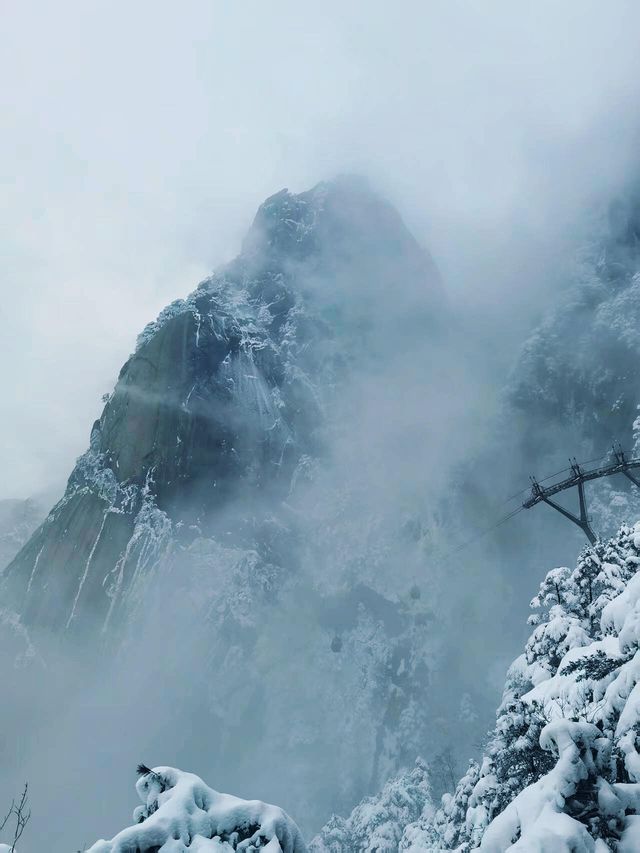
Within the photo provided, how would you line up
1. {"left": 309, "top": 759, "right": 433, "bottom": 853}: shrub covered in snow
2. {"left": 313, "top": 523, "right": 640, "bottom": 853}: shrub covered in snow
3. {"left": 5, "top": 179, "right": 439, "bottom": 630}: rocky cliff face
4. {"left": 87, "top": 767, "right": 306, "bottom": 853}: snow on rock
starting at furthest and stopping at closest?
{"left": 5, "top": 179, "right": 439, "bottom": 630}: rocky cliff face → {"left": 309, "top": 759, "right": 433, "bottom": 853}: shrub covered in snow → {"left": 87, "top": 767, "right": 306, "bottom": 853}: snow on rock → {"left": 313, "top": 523, "right": 640, "bottom": 853}: shrub covered in snow

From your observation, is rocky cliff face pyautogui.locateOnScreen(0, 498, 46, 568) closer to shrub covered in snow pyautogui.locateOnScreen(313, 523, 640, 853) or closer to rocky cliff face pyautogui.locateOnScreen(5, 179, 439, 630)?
rocky cliff face pyautogui.locateOnScreen(5, 179, 439, 630)

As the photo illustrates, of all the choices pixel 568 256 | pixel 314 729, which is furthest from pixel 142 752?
pixel 568 256

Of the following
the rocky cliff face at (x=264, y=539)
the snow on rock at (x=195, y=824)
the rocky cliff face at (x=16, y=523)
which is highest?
the rocky cliff face at (x=16, y=523)

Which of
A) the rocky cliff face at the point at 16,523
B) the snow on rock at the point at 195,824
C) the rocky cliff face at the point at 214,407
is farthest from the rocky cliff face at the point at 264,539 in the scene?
the rocky cliff face at the point at 16,523

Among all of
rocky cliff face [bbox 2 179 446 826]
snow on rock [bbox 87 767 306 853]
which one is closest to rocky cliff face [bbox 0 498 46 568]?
rocky cliff face [bbox 2 179 446 826]

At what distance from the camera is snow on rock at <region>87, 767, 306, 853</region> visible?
7.09 m

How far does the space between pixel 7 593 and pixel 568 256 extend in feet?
335

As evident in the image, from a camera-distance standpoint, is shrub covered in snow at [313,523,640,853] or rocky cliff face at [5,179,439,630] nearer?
shrub covered in snow at [313,523,640,853]

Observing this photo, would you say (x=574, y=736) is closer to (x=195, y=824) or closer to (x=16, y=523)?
(x=195, y=824)

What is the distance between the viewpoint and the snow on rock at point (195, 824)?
7.09 m

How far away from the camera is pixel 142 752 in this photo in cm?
5953

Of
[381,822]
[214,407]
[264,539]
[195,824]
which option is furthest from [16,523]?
[195,824]

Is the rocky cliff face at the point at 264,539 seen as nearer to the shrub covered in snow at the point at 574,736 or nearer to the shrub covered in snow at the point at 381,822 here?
the shrub covered in snow at the point at 381,822

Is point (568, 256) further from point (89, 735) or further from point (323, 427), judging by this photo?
point (89, 735)
